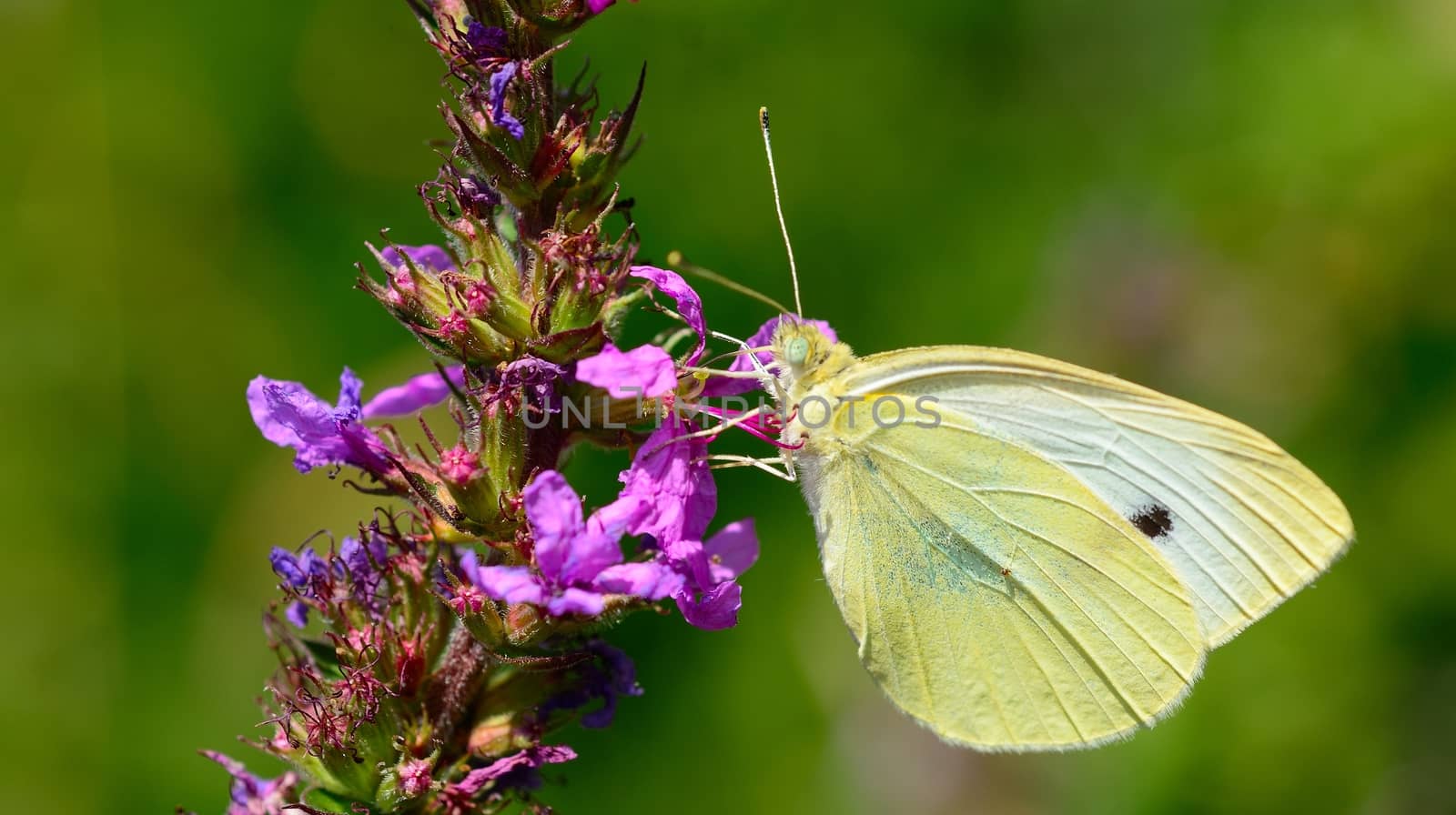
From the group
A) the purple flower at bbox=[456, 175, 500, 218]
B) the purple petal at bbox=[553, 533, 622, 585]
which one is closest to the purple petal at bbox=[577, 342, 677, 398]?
the purple petal at bbox=[553, 533, 622, 585]

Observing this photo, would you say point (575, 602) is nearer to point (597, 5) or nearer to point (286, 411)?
point (286, 411)

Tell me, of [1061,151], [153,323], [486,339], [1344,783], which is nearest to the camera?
[486,339]

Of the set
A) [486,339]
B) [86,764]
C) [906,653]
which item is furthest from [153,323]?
[906,653]

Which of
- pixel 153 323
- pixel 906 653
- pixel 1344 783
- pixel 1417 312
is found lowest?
pixel 1344 783

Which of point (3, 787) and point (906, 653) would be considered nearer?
point (906, 653)

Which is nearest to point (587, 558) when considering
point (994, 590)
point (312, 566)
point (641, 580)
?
point (641, 580)

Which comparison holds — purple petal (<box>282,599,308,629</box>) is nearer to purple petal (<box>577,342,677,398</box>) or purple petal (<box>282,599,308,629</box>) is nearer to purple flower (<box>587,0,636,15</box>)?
purple petal (<box>577,342,677,398</box>)

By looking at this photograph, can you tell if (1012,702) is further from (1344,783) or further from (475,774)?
(1344,783)
